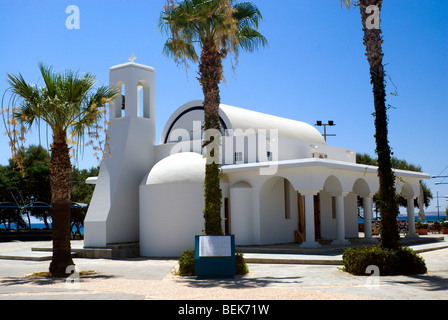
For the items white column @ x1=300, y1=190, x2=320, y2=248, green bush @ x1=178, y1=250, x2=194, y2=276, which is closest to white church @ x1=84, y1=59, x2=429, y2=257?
white column @ x1=300, y1=190, x2=320, y2=248

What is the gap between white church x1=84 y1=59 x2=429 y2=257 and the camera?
752 inches

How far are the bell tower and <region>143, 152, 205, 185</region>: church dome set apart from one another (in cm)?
150

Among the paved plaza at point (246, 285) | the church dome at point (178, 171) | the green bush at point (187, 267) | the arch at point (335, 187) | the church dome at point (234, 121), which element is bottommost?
the paved plaza at point (246, 285)

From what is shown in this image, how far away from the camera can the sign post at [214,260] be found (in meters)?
11.8

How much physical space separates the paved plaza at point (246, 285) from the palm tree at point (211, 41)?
208 cm

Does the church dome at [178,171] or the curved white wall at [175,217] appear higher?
the church dome at [178,171]

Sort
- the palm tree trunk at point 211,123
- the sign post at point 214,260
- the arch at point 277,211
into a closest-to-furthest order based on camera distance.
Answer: the sign post at point 214,260
the palm tree trunk at point 211,123
the arch at point 277,211

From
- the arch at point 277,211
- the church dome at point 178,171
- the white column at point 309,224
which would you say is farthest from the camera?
the arch at point 277,211

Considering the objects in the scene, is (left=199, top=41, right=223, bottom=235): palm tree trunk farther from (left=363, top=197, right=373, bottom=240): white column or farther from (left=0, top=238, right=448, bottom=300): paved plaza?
(left=363, top=197, right=373, bottom=240): white column

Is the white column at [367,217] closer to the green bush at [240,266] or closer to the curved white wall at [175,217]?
the curved white wall at [175,217]

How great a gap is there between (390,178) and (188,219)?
911 centimetres

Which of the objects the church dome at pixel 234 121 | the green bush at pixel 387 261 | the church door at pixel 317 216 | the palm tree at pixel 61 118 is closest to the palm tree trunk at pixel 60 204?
the palm tree at pixel 61 118

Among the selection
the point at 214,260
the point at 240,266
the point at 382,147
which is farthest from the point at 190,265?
the point at 382,147
